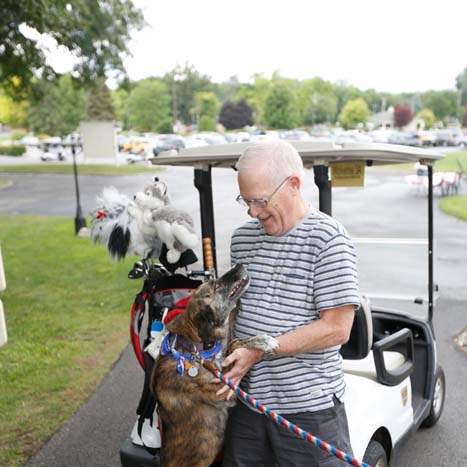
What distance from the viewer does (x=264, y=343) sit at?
188 centimetres

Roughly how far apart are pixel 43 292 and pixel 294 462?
21.1ft

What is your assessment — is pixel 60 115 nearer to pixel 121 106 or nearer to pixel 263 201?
pixel 121 106

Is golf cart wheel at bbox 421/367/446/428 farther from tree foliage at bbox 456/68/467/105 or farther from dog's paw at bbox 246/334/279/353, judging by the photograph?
tree foliage at bbox 456/68/467/105

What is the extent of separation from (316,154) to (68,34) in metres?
9.28

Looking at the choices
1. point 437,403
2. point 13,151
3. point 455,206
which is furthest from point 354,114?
point 437,403

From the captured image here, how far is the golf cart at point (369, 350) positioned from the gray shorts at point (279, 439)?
50 centimetres

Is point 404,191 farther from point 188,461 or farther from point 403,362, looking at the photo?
point 188,461

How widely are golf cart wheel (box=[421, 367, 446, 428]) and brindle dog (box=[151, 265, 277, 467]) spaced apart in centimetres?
215

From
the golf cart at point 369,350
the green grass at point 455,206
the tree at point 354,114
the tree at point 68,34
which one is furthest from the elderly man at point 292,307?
the tree at point 354,114

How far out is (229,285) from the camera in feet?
6.54

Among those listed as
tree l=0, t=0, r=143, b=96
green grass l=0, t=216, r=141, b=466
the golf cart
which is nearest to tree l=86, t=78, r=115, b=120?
tree l=0, t=0, r=143, b=96

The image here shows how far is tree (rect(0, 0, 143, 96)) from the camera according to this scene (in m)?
8.44

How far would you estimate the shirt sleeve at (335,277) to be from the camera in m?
1.85

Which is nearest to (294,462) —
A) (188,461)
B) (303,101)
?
(188,461)
